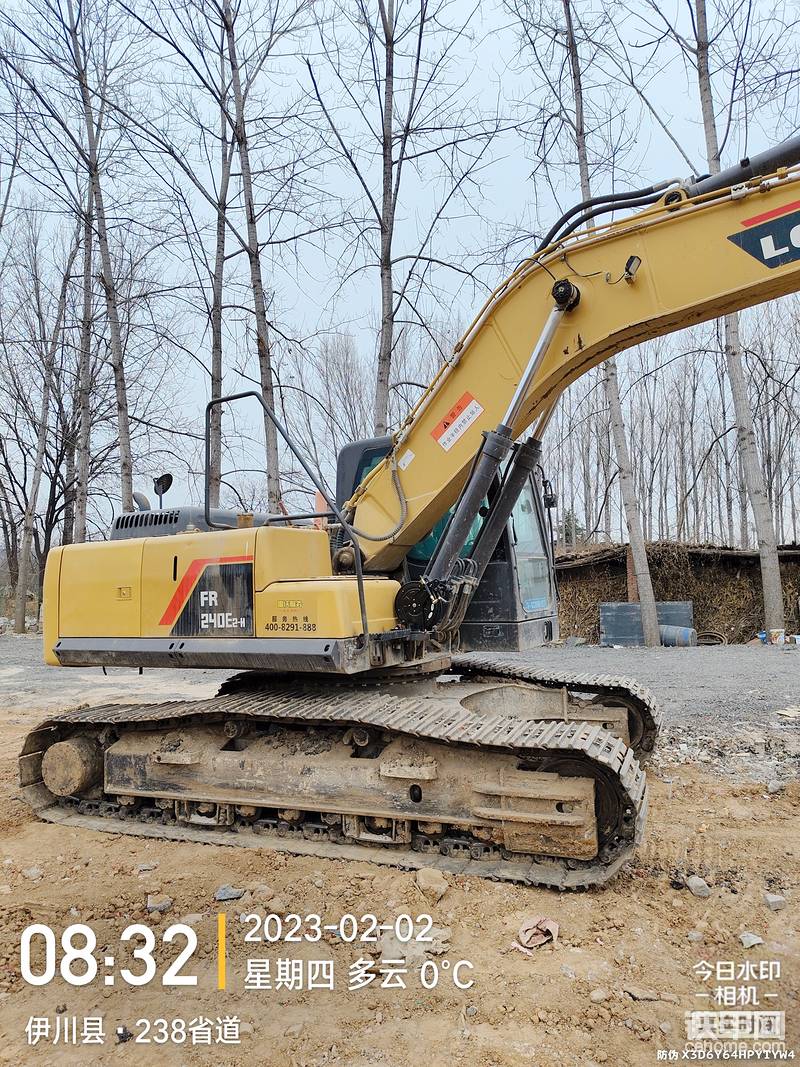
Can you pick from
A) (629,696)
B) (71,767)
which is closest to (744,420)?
(629,696)

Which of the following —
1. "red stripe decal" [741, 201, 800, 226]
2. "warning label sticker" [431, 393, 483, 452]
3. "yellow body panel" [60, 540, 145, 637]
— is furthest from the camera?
"yellow body panel" [60, 540, 145, 637]

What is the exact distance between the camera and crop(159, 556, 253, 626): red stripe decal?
4941mm

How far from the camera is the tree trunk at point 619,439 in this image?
13648 mm

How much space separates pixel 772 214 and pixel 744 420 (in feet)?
32.6

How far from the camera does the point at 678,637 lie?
1413 centimetres

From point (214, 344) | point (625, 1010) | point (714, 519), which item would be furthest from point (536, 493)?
point (714, 519)

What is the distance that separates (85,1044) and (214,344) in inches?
402

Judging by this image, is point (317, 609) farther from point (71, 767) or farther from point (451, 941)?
point (71, 767)

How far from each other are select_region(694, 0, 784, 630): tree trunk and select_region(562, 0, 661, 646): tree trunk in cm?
188

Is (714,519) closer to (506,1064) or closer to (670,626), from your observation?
(670,626)

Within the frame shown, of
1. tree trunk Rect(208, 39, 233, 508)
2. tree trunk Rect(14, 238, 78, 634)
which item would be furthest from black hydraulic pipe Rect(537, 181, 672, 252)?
tree trunk Rect(14, 238, 78, 634)

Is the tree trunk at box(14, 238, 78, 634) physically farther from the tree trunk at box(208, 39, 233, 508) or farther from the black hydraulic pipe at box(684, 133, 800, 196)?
the black hydraulic pipe at box(684, 133, 800, 196)

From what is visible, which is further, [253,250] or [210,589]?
[253,250]

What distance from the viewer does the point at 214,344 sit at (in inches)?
460
